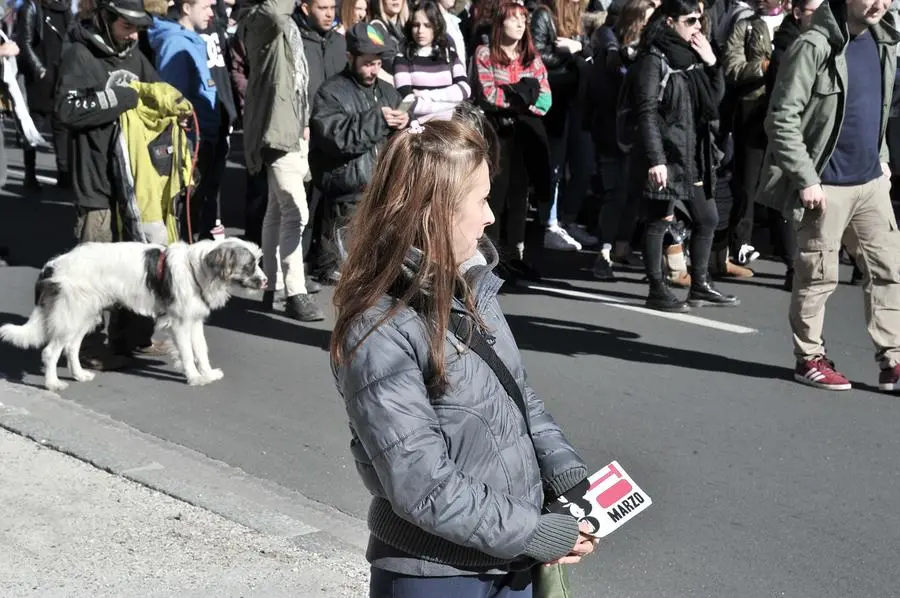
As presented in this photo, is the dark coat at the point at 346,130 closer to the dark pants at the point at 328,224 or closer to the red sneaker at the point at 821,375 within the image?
the dark pants at the point at 328,224

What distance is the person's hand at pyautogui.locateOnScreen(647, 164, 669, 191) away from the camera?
842 cm

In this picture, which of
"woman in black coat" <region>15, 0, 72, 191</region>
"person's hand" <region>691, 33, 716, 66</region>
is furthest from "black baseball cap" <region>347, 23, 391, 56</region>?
"woman in black coat" <region>15, 0, 72, 191</region>

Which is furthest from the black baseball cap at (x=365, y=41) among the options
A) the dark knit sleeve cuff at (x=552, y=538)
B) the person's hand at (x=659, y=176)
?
the dark knit sleeve cuff at (x=552, y=538)

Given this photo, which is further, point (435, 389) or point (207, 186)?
point (207, 186)

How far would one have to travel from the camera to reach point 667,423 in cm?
642

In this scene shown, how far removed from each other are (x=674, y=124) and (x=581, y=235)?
299 centimetres

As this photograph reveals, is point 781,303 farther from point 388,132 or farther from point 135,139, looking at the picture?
point 135,139

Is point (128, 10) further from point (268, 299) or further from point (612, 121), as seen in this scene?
point (612, 121)

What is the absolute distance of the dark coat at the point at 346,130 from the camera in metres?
8.02

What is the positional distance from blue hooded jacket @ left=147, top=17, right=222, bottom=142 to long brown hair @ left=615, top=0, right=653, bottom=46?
3296 mm

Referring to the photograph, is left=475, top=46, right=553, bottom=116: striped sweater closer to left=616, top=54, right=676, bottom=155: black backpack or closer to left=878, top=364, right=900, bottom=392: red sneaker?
left=616, top=54, right=676, bottom=155: black backpack

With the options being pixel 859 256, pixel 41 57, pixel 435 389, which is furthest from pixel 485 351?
pixel 41 57

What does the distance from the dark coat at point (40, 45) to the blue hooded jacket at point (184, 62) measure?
346cm

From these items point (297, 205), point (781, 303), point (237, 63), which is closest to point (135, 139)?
point (297, 205)
